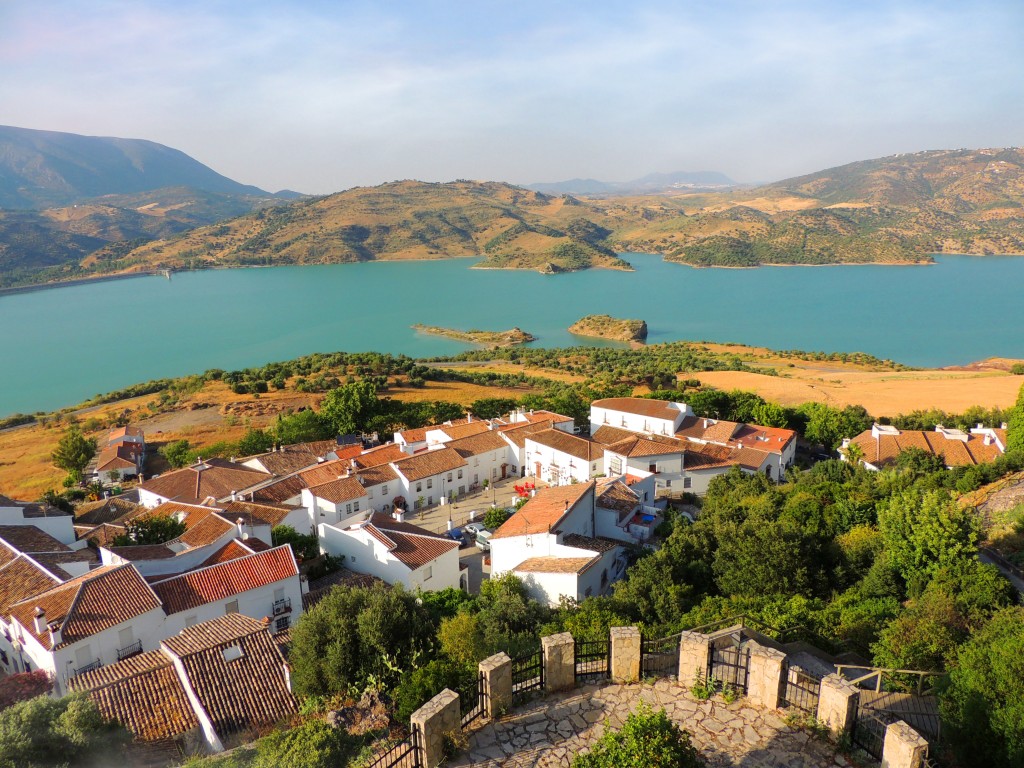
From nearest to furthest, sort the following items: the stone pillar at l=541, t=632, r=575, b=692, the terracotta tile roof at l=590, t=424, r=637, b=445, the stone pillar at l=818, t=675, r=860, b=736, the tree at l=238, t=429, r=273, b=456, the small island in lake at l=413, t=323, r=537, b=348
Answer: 1. the stone pillar at l=818, t=675, r=860, b=736
2. the stone pillar at l=541, t=632, r=575, b=692
3. the terracotta tile roof at l=590, t=424, r=637, b=445
4. the tree at l=238, t=429, r=273, b=456
5. the small island in lake at l=413, t=323, r=537, b=348

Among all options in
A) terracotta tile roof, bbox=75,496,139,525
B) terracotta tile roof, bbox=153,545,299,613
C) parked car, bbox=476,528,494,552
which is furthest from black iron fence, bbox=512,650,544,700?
terracotta tile roof, bbox=75,496,139,525

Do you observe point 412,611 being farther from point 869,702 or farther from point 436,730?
point 869,702

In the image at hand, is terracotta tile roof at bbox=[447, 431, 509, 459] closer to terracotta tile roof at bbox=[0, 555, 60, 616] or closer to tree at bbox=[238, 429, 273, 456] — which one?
tree at bbox=[238, 429, 273, 456]

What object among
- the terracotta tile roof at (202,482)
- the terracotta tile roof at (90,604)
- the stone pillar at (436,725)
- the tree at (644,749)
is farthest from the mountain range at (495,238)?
the tree at (644,749)

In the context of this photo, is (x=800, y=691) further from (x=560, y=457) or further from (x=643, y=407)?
(x=643, y=407)

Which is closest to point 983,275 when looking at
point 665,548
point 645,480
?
point 645,480

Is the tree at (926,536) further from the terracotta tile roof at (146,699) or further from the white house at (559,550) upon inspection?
the terracotta tile roof at (146,699)
